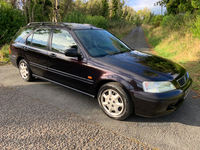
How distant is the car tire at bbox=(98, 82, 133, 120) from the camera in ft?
9.20

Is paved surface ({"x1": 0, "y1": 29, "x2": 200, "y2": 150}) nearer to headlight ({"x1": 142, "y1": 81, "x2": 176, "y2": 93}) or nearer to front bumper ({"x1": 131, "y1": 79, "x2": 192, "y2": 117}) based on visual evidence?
front bumper ({"x1": 131, "y1": 79, "x2": 192, "y2": 117})

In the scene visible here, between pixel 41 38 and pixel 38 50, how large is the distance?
1.09 feet

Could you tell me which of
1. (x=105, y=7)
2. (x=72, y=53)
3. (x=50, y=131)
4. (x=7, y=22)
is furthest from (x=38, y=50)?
(x=105, y=7)

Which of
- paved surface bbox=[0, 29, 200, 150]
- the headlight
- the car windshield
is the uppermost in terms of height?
the car windshield

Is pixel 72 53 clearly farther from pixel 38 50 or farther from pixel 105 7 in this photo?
pixel 105 7

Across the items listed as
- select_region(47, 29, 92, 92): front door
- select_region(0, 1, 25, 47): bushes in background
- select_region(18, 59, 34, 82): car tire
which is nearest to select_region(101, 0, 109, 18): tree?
select_region(0, 1, 25, 47): bushes in background

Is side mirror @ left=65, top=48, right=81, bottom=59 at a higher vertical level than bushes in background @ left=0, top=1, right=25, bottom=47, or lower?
lower

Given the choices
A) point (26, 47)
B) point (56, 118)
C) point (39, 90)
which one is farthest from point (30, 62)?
point (56, 118)

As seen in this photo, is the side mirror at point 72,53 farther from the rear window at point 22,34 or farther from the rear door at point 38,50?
the rear window at point 22,34

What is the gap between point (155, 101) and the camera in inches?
102

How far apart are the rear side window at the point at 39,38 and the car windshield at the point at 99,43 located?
3.08 feet

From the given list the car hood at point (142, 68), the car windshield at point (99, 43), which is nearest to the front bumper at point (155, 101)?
the car hood at point (142, 68)

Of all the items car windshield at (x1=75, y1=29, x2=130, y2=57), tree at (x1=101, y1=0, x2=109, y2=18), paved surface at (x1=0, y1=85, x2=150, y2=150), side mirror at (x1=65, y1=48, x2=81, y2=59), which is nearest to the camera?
paved surface at (x1=0, y1=85, x2=150, y2=150)

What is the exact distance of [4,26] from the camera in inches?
456
